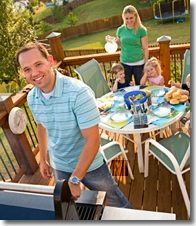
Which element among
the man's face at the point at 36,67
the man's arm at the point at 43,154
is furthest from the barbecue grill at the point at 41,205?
the man's arm at the point at 43,154

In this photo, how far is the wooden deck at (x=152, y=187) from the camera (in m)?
1.59

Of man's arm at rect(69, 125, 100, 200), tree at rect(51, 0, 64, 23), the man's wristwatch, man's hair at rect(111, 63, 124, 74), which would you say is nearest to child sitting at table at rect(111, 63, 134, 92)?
man's hair at rect(111, 63, 124, 74)

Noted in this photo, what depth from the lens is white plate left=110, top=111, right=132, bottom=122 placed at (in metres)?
1.68

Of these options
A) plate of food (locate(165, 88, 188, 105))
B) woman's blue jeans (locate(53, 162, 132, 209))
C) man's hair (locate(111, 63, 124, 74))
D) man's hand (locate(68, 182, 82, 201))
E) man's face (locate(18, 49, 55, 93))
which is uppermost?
man's face (locate(18, 49, 55, 93))

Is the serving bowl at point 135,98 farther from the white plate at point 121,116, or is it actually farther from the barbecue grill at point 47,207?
the barbecue grill at point 47,207

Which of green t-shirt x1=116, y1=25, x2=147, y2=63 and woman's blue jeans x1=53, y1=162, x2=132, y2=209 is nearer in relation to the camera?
woman's blue jeans x1=53, y1=162, x2=132, y2=209

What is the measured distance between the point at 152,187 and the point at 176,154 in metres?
0.37

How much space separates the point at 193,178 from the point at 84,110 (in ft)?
1.67

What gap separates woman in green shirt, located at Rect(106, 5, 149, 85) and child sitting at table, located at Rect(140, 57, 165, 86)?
9.3 inches

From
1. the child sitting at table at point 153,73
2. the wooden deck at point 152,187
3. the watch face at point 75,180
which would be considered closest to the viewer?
the watch face at point 75,180

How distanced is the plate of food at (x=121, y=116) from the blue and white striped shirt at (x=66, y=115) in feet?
1.69

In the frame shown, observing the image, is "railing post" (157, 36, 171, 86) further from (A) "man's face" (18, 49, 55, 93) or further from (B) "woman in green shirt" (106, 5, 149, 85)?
(A) "man's face" (18, 49, 55, 93)

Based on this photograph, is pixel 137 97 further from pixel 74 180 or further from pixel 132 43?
pixel 74 180

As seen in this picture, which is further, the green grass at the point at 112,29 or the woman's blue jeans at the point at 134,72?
the green grass at the point at 112,29
